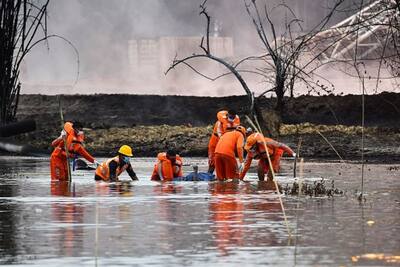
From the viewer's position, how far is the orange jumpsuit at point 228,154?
91.0 feet

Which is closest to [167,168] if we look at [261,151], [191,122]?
[261,151]

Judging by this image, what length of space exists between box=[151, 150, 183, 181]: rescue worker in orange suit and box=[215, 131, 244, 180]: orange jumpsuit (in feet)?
2.60

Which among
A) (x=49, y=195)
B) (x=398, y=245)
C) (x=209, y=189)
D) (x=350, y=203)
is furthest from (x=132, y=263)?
(x=209, y=189)

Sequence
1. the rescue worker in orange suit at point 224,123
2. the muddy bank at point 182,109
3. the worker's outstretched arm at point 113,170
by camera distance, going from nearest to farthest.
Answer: the worker's outstretched arm at point 113,170 < the rescue worker in orange suit at point 224,123 < the muddy bank at point 182,109

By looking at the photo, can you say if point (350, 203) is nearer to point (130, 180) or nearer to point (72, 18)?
point (130, 180)

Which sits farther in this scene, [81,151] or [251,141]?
[81,151]

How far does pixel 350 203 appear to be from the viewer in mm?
20797

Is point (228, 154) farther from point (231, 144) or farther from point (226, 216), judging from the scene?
point (226, 216)

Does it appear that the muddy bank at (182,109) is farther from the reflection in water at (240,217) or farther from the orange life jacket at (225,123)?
the reflection in water at (240,217)

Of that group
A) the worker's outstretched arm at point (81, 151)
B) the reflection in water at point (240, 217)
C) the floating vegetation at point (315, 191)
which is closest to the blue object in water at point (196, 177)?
the worker's outstretched arm at point (81, 151)

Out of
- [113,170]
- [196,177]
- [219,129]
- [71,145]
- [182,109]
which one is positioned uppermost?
[182,109]

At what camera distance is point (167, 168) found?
27547 mm

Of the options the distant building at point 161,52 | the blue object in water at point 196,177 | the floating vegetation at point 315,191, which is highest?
the distant building at point 161,52

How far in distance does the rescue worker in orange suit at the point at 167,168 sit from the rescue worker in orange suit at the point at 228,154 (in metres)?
0.79
